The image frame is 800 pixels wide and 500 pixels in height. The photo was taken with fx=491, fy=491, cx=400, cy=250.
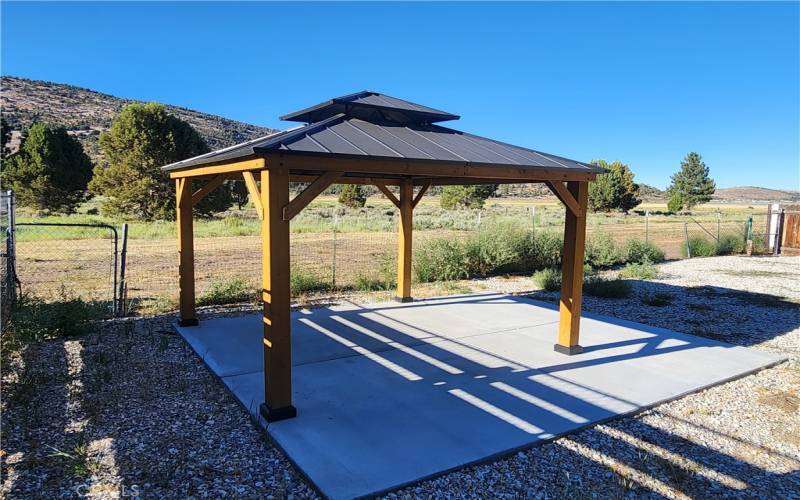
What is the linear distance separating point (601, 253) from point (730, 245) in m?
7.27

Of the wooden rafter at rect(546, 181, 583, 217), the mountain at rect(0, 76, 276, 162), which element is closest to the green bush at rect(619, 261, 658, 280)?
the wooden rafter at rect(546, 181, 583, 217)

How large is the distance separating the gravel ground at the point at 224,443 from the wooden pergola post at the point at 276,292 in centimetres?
33

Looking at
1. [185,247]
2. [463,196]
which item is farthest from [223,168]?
[463,196]

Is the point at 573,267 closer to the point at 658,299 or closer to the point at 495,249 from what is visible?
the point at 658,299

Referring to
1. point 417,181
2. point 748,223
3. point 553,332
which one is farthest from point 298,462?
point 748,223

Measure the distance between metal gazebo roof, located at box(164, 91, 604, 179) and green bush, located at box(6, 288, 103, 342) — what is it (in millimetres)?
2434

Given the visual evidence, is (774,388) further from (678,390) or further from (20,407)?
(20,407)

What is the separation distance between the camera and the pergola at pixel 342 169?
4.12 m

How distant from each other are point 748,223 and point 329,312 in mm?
17139

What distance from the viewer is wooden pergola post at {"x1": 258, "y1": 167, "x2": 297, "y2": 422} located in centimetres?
406

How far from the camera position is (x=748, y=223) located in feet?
59.2

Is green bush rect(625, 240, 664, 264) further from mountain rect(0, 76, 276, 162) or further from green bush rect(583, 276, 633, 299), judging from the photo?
mountain rect(0, 76, 276, 162)

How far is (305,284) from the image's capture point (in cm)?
1017

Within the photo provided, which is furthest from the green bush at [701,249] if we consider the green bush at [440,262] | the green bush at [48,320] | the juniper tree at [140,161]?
the juniper tree at [140,161]
